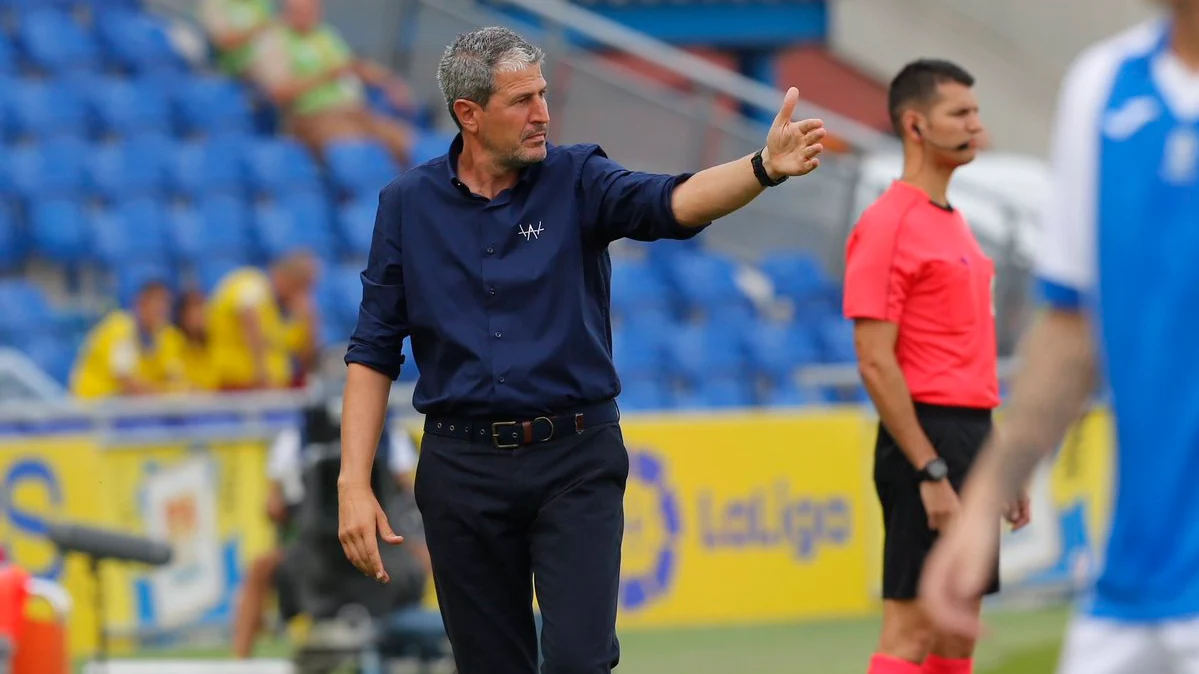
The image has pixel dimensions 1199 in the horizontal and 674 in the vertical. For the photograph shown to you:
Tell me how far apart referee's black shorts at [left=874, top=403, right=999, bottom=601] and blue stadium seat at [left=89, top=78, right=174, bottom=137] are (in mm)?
9775

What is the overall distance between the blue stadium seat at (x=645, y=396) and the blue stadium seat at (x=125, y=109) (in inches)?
161

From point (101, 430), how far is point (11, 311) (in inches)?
79.7

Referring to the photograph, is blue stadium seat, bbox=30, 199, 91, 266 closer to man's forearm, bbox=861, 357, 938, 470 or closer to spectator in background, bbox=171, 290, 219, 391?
spectator in background, bbox=171, 290, 219, 391

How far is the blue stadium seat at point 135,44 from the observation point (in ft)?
51.6

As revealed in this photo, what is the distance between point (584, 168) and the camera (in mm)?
5570

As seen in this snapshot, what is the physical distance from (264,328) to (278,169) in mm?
2854

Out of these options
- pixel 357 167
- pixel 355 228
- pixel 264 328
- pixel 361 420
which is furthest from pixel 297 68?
pixel 361 420

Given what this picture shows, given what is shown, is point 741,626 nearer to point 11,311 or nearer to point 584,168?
point 11,311

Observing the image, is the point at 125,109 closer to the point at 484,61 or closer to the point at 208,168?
the point at 208,168

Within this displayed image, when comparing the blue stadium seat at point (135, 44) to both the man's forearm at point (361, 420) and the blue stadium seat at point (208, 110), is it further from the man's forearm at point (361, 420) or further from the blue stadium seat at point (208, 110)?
the man's forearm at point (361, 420)

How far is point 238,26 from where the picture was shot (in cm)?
1606

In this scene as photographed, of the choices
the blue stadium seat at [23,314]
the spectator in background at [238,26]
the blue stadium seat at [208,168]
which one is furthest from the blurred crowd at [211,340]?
the spectator in background at [238,26]

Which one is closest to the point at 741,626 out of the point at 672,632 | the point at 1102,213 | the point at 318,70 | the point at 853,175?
the point at 672,632

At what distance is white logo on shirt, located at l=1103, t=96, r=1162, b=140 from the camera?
10.6ft
